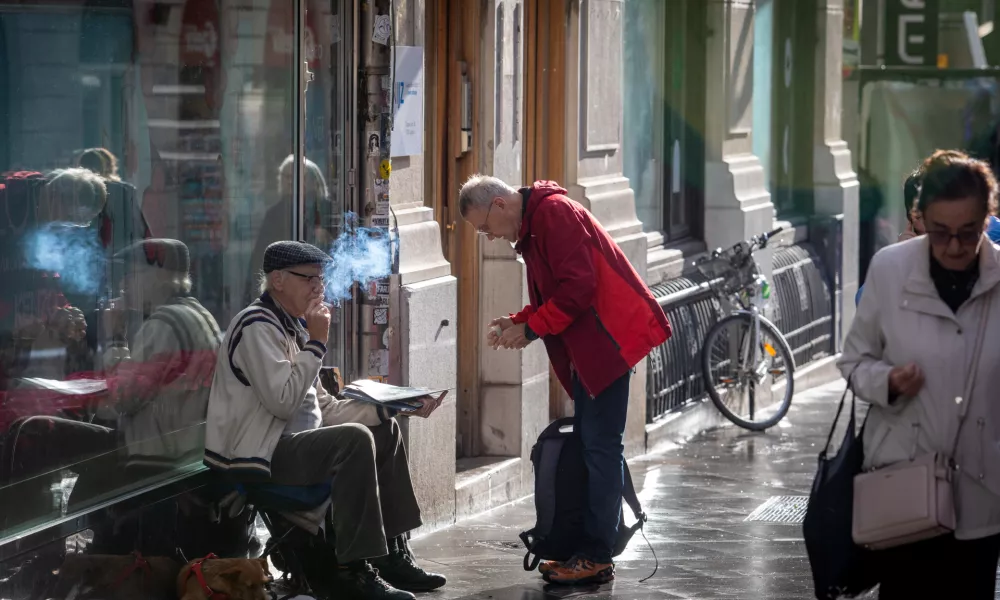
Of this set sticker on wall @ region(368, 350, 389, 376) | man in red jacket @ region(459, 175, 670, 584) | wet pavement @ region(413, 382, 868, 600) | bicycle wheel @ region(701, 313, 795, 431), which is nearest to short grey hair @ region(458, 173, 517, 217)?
man in red jacket @ region(459, 175, 670, 584)

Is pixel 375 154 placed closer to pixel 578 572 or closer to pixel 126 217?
pixel 126 217

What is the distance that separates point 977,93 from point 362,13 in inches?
448

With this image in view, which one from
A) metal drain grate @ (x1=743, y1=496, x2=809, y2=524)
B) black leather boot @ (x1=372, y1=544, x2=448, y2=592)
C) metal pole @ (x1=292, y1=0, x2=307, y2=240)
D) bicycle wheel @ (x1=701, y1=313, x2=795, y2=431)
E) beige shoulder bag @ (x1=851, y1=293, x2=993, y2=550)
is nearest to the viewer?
beige shoulder bag @ (x1=851, y1=293, x2=993, y2=550)

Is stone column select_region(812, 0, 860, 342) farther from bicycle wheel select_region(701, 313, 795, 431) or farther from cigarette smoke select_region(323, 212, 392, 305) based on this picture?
cigarette smoke select_region(323, 212, 392, 305)

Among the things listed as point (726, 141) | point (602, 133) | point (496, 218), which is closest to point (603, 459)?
point (496, 218)

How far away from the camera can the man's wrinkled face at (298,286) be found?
640 centimetres

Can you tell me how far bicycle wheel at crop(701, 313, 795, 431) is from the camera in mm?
11586

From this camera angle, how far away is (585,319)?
23.4ft

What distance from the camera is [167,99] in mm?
6555

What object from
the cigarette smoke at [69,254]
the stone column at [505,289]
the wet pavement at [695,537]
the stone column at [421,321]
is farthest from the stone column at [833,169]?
the cigarette smoke at [69,254]

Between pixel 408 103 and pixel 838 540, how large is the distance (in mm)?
3817

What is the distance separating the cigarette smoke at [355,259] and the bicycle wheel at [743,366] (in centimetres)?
411

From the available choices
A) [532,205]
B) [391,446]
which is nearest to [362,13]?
[532,205]

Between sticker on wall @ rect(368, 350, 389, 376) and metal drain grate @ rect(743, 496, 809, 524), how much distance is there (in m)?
2.12
